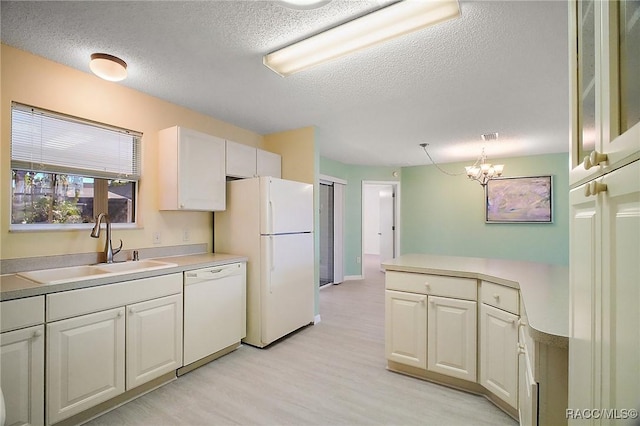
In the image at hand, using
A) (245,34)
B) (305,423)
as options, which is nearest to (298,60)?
(245,34)

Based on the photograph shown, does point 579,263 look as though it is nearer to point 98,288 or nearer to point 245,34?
point 245,34

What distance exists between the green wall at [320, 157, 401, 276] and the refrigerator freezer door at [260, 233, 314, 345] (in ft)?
9.06

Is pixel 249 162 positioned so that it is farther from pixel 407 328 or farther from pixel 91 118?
pixel 407 328

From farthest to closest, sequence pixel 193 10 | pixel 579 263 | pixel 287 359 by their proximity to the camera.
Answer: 1. pixel 287 359
2. pixel 193 10
3. pixel 579 263

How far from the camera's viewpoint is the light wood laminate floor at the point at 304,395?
185cm

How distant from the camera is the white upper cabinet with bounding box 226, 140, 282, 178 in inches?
123

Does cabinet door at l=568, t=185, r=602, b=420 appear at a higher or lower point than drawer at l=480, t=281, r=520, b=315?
higher

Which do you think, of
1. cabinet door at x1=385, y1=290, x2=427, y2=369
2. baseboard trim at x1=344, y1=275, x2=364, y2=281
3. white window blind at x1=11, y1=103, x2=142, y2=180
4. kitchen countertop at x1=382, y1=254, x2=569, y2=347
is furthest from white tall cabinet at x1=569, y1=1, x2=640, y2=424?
baseboard trim at x1=344, y1=275, x2=364, y2=281

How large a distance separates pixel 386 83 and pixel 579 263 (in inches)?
79.6

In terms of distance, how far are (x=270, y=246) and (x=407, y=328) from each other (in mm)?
1443

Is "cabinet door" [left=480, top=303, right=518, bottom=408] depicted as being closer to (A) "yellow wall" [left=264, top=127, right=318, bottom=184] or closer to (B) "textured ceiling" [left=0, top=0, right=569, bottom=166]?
(B) "textured ceiling" [left=0, top=0, right=569, bottom=166]

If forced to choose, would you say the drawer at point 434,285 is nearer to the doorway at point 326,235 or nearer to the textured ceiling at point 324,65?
the textured ceiling at point 324,65

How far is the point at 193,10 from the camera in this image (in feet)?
5.21

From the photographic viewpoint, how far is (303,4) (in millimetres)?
1455
